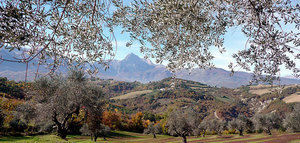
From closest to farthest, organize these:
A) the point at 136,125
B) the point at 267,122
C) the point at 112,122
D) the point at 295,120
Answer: the point at 295,120 → the point at 267,122 → the point at 112,122 → the point at 136,125

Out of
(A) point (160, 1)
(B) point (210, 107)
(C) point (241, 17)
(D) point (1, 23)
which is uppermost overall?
(A) point (160, 1)

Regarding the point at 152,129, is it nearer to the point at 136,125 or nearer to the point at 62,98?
the point at 136,125

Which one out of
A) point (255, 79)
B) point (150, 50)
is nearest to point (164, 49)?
point (150, 50)

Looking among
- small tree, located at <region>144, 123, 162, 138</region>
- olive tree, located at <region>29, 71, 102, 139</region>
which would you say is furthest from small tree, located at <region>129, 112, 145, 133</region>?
olive tree, located at <region>29, 71, 102, 139</region>

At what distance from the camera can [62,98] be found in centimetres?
2031

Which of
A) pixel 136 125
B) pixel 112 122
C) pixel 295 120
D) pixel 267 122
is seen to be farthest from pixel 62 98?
pixel 267 122

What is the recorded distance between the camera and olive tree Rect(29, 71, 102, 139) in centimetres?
2012

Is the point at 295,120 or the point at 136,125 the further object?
the point at 136,125

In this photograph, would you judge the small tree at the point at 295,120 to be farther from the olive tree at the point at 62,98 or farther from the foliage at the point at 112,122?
the foliage at the point at 112,122

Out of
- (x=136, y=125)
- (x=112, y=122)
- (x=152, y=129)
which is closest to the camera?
(x=112, y=122)

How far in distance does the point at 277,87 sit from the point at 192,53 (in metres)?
3.04

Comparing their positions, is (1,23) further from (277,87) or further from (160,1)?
(277,87)

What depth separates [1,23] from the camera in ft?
11.6

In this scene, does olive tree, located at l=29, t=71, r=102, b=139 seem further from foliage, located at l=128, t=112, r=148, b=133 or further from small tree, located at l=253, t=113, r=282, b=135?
small tree, located at l=253, t=113, r=282, b=135
